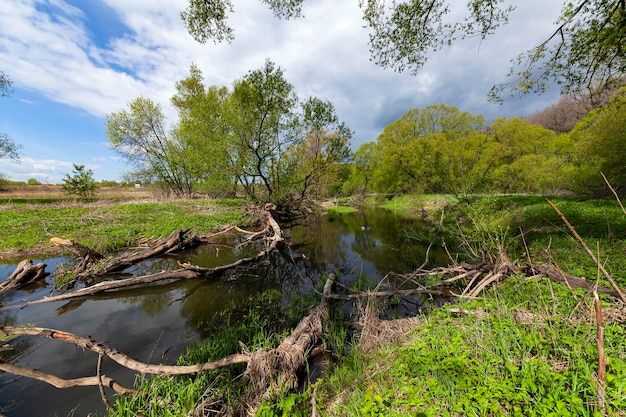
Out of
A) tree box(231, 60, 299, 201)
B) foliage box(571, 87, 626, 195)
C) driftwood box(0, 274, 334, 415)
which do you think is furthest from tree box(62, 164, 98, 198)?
foliage box(571, 87, 626, 195)

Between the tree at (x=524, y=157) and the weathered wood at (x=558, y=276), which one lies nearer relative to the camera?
the weathered wood at (x=558, y=276)

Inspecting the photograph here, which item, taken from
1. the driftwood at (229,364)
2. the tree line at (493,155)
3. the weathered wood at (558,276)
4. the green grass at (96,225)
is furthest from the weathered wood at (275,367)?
the green grass at (96,225)

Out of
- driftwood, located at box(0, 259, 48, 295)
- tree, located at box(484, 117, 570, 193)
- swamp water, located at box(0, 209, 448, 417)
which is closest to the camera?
swamp water, located at box(0, 209, 448, 417)

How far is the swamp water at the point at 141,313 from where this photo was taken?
12.5 ft

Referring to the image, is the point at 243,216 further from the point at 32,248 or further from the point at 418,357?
the point at 418,357

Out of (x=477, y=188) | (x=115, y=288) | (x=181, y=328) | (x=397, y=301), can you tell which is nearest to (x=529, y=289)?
(x=397, y=301)

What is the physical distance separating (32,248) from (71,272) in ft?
18.8

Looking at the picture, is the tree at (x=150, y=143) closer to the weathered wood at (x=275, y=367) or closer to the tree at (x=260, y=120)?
the tree at (x=260, y=120)

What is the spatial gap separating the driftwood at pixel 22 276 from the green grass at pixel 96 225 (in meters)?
2.90

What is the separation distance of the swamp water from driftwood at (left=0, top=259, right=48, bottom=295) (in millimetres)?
289

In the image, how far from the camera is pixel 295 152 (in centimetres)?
2078

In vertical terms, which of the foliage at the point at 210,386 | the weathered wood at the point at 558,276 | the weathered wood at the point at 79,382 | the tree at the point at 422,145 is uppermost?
the tree at the point at 422,145

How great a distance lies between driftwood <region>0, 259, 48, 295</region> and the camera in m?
6.83

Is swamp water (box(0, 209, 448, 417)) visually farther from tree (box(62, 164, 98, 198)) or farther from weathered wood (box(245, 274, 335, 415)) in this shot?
tree (box(62, 164, 98, 198))
